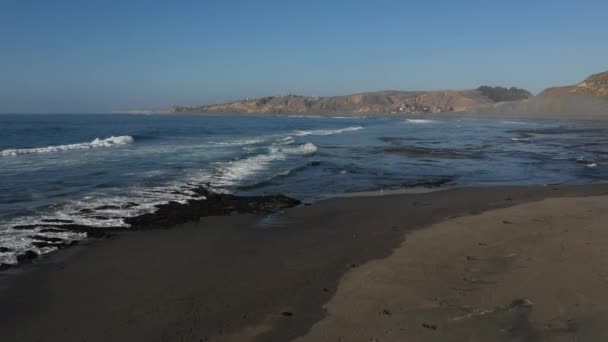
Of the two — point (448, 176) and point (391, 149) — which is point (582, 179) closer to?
point (448, 176)

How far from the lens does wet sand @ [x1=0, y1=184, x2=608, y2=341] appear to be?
5.14m

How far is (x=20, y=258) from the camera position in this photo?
25.2ft

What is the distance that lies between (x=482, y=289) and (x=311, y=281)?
7.80 ft

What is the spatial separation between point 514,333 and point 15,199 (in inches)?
513

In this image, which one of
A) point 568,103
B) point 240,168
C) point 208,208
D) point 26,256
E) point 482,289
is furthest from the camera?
point 568,103

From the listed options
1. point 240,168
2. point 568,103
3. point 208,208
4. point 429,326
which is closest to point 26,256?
point 208,208

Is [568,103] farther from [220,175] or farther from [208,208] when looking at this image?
[208,208]

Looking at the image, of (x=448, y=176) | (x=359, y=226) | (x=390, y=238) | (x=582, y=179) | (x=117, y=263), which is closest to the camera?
(x=117, y=263)

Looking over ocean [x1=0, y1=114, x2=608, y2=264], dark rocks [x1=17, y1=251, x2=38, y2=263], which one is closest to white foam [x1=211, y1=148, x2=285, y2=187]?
ocean [x1=0, y1=114, x2=608, y2=264]

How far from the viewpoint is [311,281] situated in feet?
21.9

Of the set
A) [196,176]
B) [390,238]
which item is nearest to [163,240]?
[390,238]

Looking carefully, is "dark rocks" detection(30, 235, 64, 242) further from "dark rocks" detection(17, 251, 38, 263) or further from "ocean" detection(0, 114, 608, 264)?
"dark rocks" detection(17, 251, 38, 263)

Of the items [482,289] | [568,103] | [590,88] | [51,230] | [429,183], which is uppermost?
[590,88]

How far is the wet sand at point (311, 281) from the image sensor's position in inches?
203
